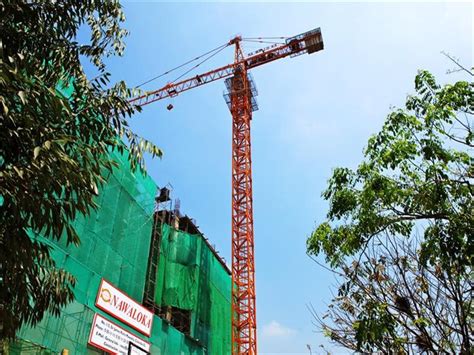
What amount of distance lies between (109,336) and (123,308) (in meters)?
1.37

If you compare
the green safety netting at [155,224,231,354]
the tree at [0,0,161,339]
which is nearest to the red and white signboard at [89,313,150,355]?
the green safety netting at [155,224,231,354]

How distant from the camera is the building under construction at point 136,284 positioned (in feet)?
44.8

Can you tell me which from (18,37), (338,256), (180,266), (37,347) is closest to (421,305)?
(338,256)

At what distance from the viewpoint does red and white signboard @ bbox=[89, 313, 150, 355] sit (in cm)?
1461

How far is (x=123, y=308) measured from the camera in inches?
652

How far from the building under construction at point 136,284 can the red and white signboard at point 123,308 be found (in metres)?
0.04

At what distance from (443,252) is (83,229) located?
1316 cm

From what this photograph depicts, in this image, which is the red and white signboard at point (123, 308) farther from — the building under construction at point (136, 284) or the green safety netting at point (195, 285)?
the green safety netting at point (195, 285)

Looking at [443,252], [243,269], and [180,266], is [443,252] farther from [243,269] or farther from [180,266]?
[243,269]

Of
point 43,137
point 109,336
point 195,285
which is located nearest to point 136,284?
point 109,336

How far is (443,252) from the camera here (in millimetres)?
4246

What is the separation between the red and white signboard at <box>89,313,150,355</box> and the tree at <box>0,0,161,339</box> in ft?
34.0

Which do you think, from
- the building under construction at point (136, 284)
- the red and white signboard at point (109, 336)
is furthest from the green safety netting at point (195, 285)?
the red and white signboard at point (109, 336)

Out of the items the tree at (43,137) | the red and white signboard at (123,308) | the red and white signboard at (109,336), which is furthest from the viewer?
the red and white signboard at (123,308)
